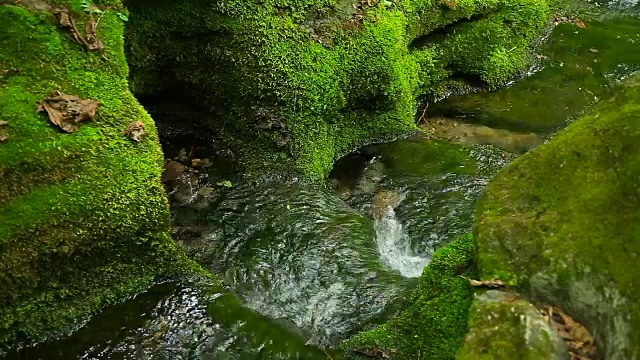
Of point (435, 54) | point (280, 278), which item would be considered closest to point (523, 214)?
point (280, 278)

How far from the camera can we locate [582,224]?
3096 mm

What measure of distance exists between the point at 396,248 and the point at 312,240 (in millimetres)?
970

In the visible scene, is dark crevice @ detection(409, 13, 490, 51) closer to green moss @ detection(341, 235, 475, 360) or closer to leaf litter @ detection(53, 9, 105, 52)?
leaf litter @ detection(53, 9, 105, 52)

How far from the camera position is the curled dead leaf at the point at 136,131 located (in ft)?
15.7

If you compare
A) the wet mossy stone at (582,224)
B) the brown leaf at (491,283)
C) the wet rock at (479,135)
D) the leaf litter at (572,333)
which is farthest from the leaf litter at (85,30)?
the wet rock at (479,135)

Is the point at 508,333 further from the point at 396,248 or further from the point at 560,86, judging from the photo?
the point at 560,86

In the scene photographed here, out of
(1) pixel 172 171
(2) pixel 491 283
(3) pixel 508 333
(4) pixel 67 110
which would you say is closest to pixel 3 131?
(4) pixel 67 110

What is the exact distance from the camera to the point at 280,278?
5.26 m

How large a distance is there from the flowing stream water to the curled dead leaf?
1.26 m

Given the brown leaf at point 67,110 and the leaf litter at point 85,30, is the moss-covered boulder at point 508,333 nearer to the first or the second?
the brown leaf at point 67,110

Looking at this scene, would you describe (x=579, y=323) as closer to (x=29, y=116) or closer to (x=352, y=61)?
(x=29, y=116)

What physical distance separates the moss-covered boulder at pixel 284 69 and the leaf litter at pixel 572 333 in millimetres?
4014

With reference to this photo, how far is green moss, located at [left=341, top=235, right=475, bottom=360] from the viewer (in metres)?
3.59

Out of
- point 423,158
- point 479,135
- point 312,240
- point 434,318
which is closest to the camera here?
point 434,318
